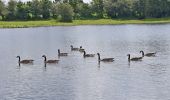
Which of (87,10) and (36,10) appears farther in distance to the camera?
(87,10)

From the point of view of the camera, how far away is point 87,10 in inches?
7023

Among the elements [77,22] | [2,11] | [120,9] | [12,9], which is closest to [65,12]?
[77,22]

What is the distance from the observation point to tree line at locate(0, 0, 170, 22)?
6762 inches

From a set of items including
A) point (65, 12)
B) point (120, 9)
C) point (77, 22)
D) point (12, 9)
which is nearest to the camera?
point (77, 22)

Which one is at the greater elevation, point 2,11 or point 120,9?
point 2,11

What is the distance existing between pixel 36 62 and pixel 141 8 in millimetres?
122880

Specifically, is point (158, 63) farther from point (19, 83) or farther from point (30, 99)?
point (30, 99)

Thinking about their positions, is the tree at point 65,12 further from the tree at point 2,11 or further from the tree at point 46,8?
the tree at point 2,11

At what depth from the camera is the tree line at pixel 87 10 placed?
563ft

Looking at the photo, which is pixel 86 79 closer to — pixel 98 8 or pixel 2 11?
pixel 2 11

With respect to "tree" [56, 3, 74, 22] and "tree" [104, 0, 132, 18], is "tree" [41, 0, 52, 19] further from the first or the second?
"tree" [104, 0, 132, 18]

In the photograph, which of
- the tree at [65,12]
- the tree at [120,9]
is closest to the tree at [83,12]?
the tree at [120,9]

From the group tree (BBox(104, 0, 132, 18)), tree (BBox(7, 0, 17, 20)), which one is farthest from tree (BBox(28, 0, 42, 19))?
tree (BBox(104, 0, 132, 18))

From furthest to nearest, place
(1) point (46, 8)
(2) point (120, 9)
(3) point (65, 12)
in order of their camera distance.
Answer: (2) point (120, 9), (1) point (46, 8), (3) point (65, 12)
